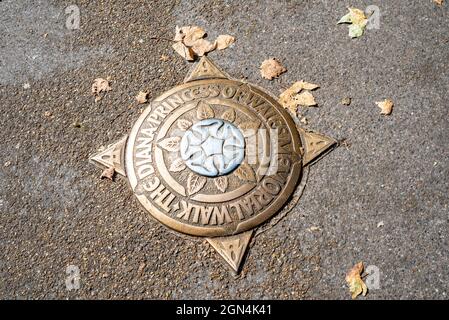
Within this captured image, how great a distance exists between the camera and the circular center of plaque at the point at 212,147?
9.38 feet

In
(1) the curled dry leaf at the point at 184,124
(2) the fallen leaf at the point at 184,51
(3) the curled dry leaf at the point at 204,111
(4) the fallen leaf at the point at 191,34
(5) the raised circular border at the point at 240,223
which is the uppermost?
(4) the fallen leaf at the point at 191,34

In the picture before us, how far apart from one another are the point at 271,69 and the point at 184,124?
787 millimetres

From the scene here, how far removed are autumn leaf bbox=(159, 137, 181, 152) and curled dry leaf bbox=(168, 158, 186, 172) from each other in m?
0.09

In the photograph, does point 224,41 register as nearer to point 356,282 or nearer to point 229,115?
point 229,115

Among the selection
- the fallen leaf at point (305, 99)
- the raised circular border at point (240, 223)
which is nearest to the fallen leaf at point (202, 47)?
the raised circular border at point (240, 223)

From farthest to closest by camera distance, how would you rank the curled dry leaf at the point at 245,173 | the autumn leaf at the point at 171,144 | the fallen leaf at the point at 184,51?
the fallen leaf at the point at 184,51 → the autumn leaf at the point at 171,144 → the curled dry leaf at the point at 245,173

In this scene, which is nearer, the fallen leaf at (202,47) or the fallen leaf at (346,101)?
the fallen leaf at (346,101)

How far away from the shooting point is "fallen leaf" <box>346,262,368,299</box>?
99.9 inches

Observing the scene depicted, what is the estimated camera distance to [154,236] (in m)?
2.77

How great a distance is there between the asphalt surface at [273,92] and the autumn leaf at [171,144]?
1.24 feet

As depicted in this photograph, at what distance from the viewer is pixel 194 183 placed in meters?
2.84

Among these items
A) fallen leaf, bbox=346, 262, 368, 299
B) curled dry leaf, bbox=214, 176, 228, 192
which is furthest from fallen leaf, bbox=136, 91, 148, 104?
fallen leaf, bbox=346, 262, 368, 299

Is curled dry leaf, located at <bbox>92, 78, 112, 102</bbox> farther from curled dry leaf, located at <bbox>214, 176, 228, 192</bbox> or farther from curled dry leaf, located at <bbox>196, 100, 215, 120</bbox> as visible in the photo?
curled dry leaf, located at <bbox>214, 176, 228, 192</bbox>

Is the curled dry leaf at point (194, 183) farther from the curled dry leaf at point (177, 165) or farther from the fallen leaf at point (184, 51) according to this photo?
the fallen leaf at point (184, 51)
